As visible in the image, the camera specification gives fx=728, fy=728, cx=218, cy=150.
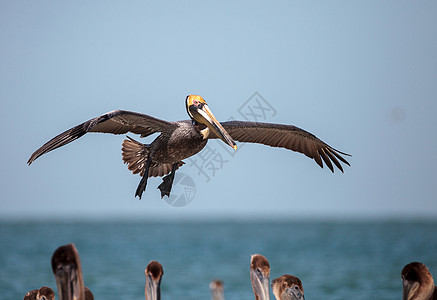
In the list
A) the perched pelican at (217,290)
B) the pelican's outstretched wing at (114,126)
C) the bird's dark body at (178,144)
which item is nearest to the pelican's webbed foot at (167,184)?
the bird's dark body at (178,144)

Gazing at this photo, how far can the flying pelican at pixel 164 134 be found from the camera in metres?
6.71

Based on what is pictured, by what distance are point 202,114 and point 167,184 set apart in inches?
40.4

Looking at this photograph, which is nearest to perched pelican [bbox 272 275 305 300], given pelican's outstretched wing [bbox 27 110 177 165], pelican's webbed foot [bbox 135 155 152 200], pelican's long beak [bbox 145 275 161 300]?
pelican's long beak [bbox 145 275 161 300]

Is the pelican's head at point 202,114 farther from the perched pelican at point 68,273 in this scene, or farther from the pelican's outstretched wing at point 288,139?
the perched pelican at point 68,273

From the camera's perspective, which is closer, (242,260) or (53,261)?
(53,261)

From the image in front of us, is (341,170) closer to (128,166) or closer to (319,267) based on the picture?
(128,166)

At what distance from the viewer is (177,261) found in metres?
32.5

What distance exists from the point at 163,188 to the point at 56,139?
164 centimetres

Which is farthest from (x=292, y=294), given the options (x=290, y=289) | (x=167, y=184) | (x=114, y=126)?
(x=114, y=126)

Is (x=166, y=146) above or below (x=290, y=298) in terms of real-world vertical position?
above

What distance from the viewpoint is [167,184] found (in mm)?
7730

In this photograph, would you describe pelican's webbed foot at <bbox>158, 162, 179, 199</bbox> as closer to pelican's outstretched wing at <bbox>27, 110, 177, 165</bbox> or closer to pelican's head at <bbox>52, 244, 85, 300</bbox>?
pelican's outstretched wing at <bbox>27, 110, 177, 165</bbox>

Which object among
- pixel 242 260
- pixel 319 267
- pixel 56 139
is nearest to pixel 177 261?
pixel 242 260

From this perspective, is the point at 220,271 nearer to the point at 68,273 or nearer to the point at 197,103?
the point at 197,103
